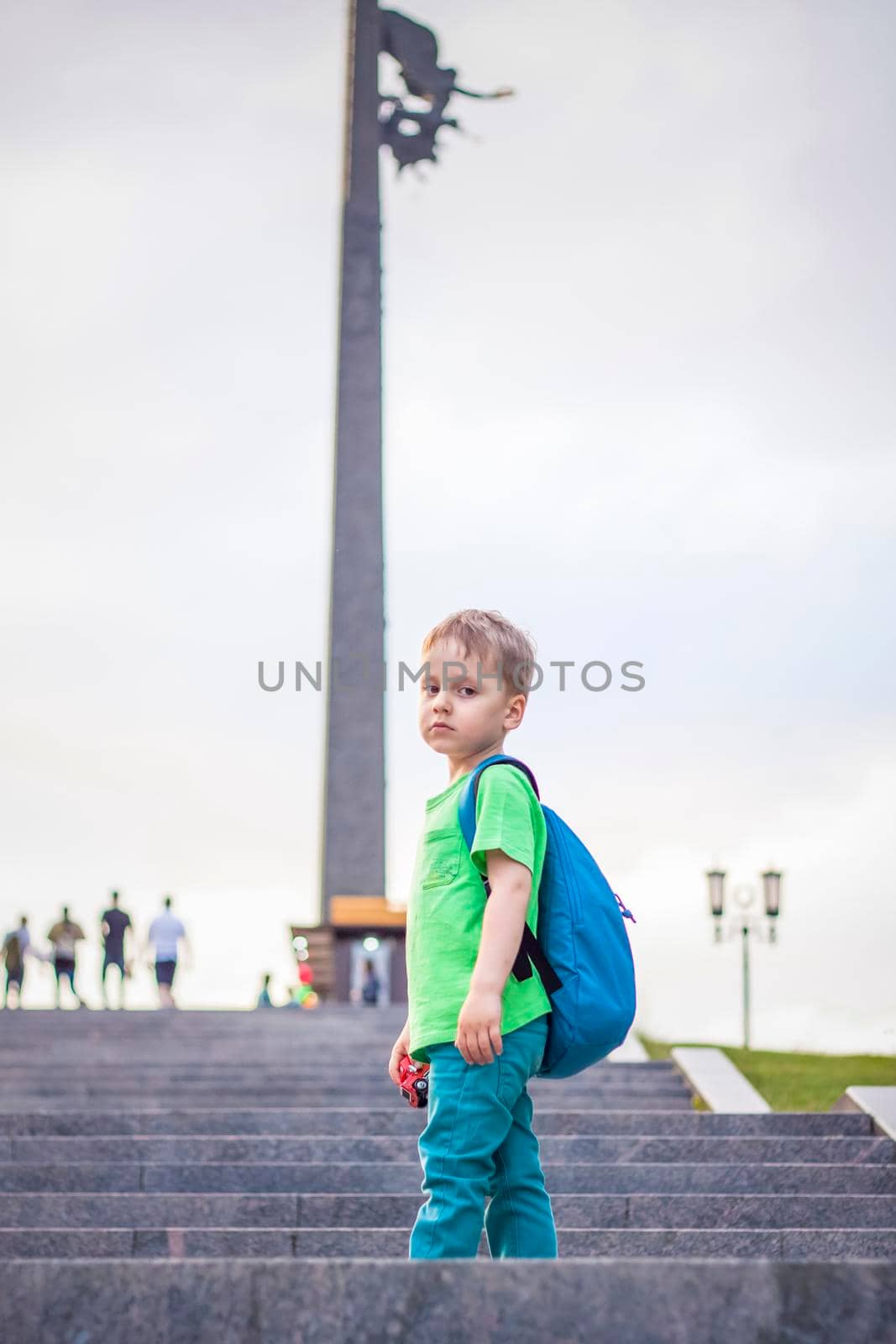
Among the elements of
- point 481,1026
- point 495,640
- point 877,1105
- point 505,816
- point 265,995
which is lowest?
point 265,995

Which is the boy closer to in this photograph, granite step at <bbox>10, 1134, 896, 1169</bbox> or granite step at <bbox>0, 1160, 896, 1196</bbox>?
granite step at <bbox>0, 1160, 896, 1196</bbox>

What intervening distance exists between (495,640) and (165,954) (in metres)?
12.5

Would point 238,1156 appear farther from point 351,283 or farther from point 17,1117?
point 351,283

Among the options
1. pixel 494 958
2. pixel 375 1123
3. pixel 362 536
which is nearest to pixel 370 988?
pixel 362 536

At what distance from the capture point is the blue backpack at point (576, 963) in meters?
2.82

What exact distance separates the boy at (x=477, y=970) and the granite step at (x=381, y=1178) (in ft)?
6.89

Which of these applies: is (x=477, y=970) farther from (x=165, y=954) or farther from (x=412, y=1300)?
(x=165, y=954)

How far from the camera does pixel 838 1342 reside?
1.80 m

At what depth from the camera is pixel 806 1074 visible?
33.2ft

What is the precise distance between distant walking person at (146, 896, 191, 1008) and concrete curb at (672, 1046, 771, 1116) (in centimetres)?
793

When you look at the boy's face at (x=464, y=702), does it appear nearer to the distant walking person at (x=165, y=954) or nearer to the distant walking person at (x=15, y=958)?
the distant walking person at (x=165, y=954)

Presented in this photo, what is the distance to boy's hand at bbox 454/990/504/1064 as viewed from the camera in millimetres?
2707

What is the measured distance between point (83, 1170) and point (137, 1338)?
3.36 metres

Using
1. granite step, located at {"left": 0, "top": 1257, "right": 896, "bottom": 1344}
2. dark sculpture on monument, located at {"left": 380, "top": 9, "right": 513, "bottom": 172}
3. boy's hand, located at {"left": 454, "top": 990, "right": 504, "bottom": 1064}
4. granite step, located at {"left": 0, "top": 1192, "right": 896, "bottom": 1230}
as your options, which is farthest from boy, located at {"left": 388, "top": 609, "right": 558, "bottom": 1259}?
dark sculpture on monument, located at {"left": 380, "top": 9, "right": 513, "bottom": 172}
